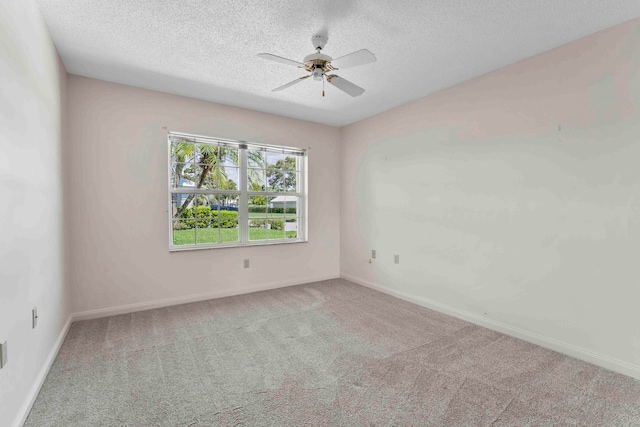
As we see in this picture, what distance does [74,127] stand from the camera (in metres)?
2.96

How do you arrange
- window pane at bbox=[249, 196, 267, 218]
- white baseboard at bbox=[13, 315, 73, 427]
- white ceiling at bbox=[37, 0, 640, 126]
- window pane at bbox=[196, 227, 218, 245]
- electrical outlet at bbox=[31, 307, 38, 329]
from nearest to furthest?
white baseboard at bbox=[13, 315, 73, 427]
electrical outlet at bbox=[31, 307, 38, 329]
white ceiling at bbox=[37, 0, 640, 126]
window pane at bbox=[196, 227, 218, 245]
window pane at bbox=[249, 196, 267, 218]

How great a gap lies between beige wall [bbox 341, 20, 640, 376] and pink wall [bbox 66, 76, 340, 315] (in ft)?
6.78

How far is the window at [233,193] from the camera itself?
3641mm

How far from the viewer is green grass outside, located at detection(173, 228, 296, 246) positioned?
3.63 m

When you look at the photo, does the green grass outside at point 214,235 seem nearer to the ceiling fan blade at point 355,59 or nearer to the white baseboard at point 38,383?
the white baseboard at point 38,383

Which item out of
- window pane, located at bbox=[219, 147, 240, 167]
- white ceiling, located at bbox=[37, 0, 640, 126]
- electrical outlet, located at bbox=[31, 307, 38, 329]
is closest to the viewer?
electrical outlet, located at bbox=[31, 307, 38, 329]

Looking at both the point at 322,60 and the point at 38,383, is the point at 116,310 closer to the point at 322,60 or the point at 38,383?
the point at 38,383

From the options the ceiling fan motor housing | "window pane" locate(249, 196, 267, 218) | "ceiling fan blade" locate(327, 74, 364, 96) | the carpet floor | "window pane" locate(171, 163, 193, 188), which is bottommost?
the carpet floor

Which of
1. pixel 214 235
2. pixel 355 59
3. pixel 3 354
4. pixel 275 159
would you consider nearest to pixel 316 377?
pixel 3 354

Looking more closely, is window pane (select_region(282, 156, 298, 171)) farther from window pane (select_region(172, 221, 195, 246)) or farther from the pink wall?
window pane (select_region(172, 221, 195, 246))

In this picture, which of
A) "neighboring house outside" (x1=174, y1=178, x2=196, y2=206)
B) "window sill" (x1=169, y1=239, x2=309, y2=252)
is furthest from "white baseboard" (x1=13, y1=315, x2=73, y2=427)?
"neighboring house outside" (x1=174, y1=178, x2=196, y2=206)

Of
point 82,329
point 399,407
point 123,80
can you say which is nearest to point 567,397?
point 399,407

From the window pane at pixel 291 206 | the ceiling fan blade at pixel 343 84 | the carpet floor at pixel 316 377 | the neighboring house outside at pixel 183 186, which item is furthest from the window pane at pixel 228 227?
the ceiling fan blade at pixel 343 84

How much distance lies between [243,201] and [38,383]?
262 centimetres
